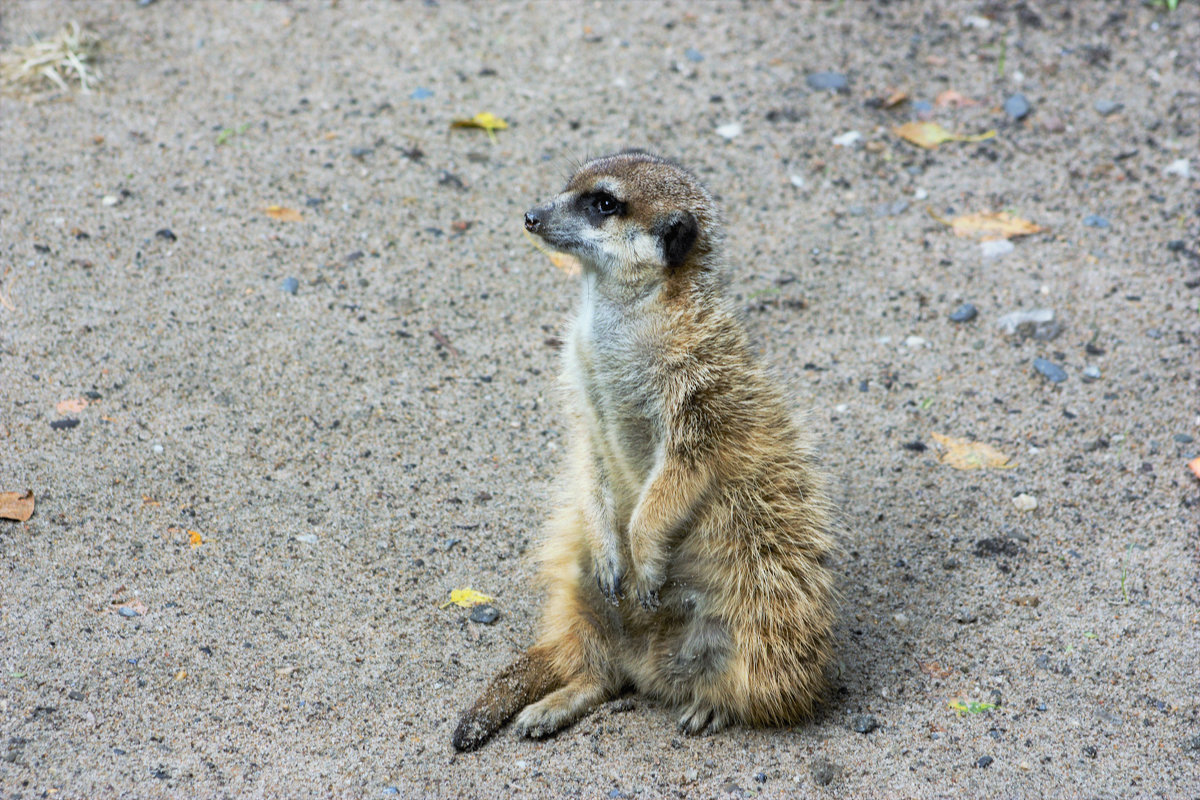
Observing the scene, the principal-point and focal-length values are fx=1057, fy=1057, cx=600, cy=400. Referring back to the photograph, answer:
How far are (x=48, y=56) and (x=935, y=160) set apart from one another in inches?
181

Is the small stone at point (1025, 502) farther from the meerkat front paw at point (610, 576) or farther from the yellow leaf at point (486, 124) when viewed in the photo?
the yellow leaf at point (486, 124)

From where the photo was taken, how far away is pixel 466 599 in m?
3.46

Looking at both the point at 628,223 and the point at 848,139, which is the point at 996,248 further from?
the point at 628,223

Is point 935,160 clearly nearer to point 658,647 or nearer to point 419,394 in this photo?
point 419,394

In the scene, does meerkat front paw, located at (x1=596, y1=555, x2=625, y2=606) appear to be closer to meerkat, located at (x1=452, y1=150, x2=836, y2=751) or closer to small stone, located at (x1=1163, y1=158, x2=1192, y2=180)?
meerkat, located at (x1=452, y1=150, x2=836, y2=751)

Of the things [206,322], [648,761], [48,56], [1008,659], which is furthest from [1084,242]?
[48,56]

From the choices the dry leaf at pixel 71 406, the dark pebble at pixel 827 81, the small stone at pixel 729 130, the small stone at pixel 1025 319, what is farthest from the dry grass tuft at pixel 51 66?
the small stone at pixel 1025 319

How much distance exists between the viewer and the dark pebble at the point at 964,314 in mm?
4688

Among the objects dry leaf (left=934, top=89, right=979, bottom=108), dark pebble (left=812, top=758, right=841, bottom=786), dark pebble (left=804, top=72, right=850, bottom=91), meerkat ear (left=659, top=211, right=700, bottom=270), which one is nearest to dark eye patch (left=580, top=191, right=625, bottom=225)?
meerkat ear (left=659, top=211, right=700, bottom=270)

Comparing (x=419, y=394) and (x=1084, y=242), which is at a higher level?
(x=1084, y=242)

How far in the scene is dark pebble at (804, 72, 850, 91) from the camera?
5891 mm

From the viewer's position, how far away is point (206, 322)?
423 cm

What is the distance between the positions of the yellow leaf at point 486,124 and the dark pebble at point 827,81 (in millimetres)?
1757

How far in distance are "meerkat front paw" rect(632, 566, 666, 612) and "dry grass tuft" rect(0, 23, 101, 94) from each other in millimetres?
4096
